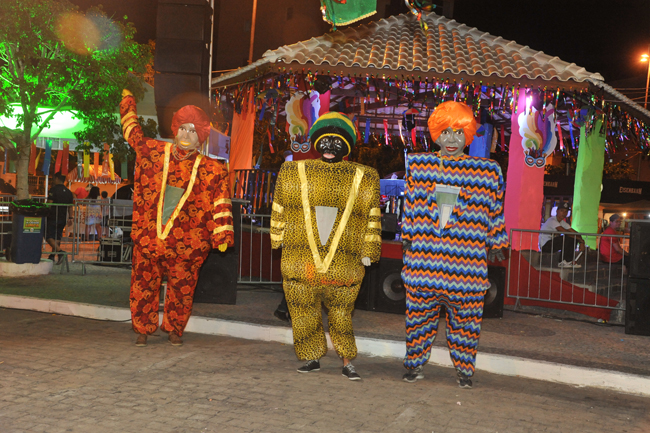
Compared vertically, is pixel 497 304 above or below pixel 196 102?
below

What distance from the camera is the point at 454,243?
448 centimetres

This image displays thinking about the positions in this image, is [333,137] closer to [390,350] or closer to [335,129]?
[335,129]

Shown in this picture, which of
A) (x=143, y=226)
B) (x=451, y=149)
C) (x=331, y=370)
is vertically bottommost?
(x=331, y=370)

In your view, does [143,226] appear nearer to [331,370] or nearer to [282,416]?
[331,370]

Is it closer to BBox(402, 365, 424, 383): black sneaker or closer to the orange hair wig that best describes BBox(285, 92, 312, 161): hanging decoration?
the orange hair wig

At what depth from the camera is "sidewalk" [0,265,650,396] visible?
5227 mm

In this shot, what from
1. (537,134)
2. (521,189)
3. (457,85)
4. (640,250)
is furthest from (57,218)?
(640,250)

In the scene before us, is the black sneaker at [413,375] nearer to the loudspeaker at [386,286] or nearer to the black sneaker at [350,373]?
the black sneaker at [350,373]

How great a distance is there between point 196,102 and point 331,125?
9.51 ft

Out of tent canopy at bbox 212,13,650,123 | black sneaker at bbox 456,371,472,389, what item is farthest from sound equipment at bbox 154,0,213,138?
black sneaker at bbox 456,371,472,389

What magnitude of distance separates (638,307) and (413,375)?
3.53 meters

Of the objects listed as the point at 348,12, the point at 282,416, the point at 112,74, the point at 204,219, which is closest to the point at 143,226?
the point at 204,219

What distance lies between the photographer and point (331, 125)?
4645 millimetres

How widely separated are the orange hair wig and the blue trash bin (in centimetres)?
718
